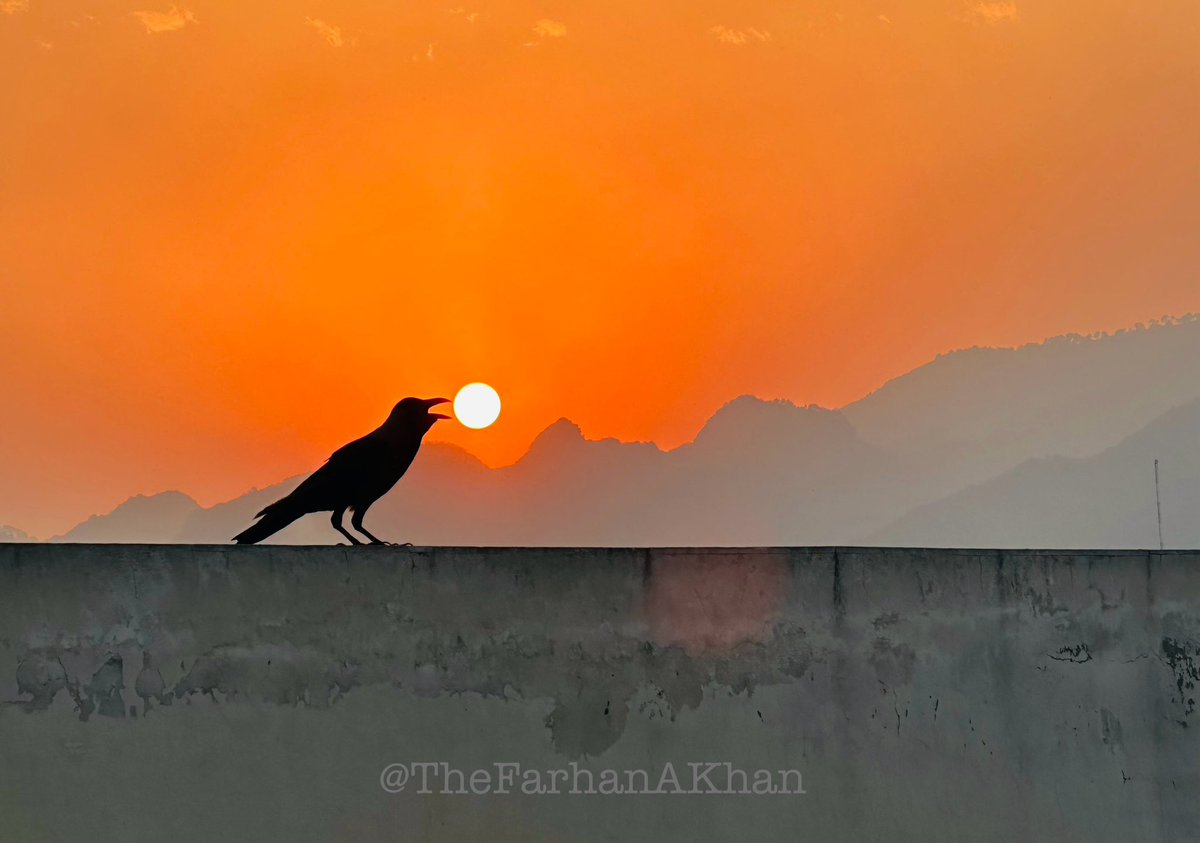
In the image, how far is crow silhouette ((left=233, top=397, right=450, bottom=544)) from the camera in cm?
638

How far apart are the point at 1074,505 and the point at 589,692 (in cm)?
3988

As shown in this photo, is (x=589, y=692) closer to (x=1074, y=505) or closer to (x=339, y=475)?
(x=339, y=475)

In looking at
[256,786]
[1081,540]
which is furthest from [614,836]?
[1081,540]

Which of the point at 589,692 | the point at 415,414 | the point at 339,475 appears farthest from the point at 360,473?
the point at 589,692

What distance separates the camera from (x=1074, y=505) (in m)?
42.4

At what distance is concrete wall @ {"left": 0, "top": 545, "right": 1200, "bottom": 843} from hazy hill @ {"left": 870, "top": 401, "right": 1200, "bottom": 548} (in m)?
31.4

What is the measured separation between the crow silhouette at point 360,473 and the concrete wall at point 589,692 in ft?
3.65

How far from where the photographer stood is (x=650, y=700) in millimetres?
5348

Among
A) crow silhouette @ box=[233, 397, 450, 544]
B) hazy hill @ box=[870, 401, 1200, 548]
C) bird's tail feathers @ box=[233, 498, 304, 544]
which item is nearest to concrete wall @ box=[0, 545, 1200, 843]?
bird's tail feathers @ box=[233, 498, 304, 544]

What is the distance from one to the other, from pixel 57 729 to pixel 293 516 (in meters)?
1.56

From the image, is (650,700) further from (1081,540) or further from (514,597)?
(1081,540)

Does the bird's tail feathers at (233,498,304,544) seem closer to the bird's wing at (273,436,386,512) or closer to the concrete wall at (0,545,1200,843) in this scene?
the bird's wing at (273,436,386,512)

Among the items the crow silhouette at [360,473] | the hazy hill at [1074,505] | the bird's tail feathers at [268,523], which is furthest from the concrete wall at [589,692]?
the hazy hill at [1074,505]

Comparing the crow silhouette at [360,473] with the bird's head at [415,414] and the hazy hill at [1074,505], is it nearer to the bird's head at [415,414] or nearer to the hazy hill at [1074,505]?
the bird's head at [415,414]
